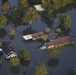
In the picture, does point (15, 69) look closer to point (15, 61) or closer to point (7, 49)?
point (15, 61)

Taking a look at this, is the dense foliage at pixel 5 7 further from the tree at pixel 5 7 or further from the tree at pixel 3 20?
the tree at pixel 3 20

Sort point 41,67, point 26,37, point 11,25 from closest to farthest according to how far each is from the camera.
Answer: point 41,67 → point 26,37 → point 11,25

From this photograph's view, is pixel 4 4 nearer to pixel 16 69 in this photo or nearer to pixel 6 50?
pixel 6 50

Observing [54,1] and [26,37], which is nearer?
[26,37]

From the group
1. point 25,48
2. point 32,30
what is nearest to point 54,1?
point 32,30

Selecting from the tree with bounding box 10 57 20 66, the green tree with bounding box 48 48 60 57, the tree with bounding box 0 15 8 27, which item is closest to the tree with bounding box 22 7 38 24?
the tree with bounding box 0 15 8 27

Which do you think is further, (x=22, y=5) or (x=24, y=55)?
(x=22, y=5)

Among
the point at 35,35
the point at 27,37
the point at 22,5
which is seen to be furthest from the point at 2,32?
the point at 22,5

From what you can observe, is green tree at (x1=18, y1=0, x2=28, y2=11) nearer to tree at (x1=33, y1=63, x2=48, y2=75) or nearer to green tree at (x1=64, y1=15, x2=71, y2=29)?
green tree at (x1=64, y1=15, x2=71, y2=29)

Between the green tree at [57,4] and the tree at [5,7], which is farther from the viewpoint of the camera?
the green tree at [57,4]

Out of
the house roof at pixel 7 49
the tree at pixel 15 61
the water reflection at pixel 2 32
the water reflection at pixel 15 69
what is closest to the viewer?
the tree at pixel 15 61

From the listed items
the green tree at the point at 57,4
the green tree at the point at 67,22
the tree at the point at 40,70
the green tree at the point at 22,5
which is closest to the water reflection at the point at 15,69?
the tree at the point at 40,70
